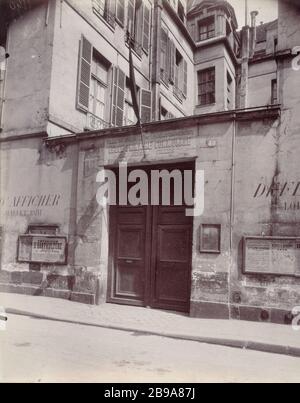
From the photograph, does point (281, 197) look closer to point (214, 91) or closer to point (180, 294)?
point (180, 294)

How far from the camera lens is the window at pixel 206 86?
16.3 m

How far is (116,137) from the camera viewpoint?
8438mm

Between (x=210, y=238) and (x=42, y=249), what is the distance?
425 cm

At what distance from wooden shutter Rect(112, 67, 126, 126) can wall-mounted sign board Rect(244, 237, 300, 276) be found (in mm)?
6636

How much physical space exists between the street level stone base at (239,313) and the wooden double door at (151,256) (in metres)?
0.56

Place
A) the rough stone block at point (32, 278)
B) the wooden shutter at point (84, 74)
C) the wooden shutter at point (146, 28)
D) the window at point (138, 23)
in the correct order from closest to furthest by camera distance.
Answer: the rough stone block at point (32, 278) < the wooden shutter at point (84, 74) < the window at point (138, 23) < the wooden shutter at point (146, 28)

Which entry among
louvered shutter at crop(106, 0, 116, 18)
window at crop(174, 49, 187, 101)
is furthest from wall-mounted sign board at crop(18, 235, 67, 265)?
window at crop(174, 49, 187, 101)

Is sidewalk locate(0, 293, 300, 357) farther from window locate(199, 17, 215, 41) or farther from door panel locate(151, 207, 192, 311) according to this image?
window locate(199, 17, 215, 41)

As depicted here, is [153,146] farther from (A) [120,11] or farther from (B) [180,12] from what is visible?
(B) [180,12]

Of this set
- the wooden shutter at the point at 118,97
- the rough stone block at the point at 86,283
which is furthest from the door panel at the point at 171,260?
the wooden shutter at the point at 118,97

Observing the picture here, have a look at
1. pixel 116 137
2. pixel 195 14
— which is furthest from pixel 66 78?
pixel 195 14

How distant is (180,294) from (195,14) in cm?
1403

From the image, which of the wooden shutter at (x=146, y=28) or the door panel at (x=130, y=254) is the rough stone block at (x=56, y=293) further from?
the wooden shutter at (x=146, y=28)

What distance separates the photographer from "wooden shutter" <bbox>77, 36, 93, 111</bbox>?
34.3ft
